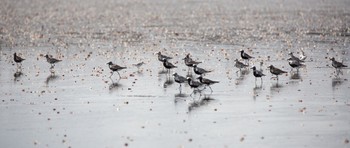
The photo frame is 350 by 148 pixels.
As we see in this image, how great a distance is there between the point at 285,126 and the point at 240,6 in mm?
56075

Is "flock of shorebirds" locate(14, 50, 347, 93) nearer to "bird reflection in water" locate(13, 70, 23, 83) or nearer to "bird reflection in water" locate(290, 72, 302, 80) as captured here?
"bird reflection in water" locate(290, 72, 302, 80)

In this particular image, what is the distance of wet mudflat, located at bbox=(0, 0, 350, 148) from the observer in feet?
64.6

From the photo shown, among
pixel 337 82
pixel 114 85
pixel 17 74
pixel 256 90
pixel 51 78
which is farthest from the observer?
pixel 17 74

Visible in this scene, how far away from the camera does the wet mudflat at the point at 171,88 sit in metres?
19.7

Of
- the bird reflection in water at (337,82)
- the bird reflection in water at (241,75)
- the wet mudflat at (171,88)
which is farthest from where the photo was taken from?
the bird reflection in water at (241,75)

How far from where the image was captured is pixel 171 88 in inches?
1081

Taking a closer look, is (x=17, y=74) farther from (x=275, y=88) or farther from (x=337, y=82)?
(x=337, y=82)

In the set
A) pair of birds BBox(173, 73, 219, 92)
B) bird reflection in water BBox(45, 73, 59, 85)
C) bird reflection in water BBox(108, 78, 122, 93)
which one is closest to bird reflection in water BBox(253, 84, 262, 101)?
pair of birds BBox(173, 73, 219, 92)

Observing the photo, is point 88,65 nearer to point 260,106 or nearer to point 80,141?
point 260,106

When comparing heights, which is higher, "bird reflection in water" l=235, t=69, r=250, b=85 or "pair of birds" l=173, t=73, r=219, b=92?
"pair of birds" l=173, t=73, r=219, b=92

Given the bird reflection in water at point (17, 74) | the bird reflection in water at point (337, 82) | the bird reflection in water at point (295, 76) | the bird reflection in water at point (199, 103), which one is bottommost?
the bird reflection in water at point (199, 103)

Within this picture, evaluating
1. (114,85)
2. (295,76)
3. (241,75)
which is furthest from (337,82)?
(114,85)

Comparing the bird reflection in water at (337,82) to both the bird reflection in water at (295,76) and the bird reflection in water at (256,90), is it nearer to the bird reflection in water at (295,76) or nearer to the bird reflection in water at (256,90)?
the bird reflection in water at (295,76)

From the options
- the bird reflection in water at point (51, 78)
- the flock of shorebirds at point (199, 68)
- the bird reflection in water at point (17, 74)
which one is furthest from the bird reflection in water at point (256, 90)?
the bird reflection in water at point (17, 74)
